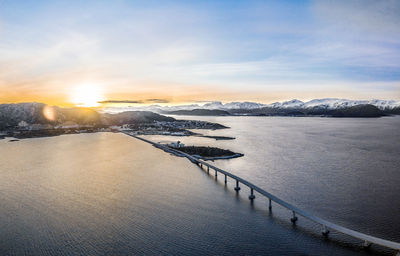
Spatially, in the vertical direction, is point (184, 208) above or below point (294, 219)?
below

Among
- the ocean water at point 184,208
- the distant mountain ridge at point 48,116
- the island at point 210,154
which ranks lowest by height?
the ocean water at point 184,208

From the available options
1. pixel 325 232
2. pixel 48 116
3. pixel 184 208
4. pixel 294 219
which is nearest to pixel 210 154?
pixel 184 208

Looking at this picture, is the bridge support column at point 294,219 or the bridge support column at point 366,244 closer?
the bridge support column at point 366,244

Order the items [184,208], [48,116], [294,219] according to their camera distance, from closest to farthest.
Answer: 1. [294,219]
2. [184,208]
3. [48,116]

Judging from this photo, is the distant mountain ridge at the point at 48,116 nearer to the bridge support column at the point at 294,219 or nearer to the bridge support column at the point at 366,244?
the bridge support column at the point at 294,219

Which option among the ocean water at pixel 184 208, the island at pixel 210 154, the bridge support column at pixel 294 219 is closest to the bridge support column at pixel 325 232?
the ocean water at pixel 184 208

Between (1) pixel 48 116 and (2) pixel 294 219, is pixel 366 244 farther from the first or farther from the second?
(1) pixel 48 116

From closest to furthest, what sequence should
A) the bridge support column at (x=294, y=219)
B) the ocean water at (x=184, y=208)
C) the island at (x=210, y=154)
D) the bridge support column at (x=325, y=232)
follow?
the ocean water at (x=184, y=208) → the bridge support column at (x=325, y=232) → the bridge support column at (x=294, y=219) → the island at (x=210, y=154)

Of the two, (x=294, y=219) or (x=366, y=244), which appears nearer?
(x=366, y=244)

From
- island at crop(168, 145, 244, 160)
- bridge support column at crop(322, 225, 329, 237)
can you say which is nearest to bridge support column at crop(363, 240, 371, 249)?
bridge support column at crop(322, 225, 329, 237)
